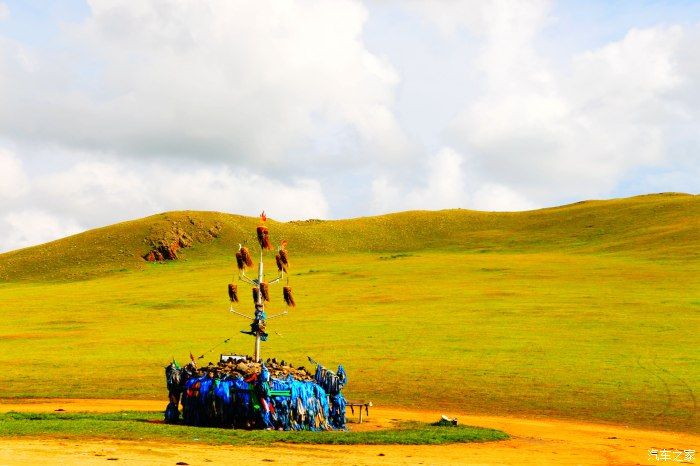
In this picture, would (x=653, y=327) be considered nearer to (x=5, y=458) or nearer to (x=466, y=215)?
(x=5, y=458)

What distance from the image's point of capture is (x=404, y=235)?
490 feet

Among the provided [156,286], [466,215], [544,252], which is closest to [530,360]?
[156,286]

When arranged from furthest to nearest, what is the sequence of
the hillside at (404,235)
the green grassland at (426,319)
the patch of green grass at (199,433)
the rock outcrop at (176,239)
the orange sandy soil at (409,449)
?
1. the rock outcrop at (176,239)
2. the hillside at (404,235)
3. the green grassland at (426,319)
4. the patch of green grass at (199,433)
5. the orange sandy soil at (409,449)

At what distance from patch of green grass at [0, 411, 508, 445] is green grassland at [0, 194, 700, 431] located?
861cm

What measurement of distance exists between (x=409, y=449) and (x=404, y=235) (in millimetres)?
124384

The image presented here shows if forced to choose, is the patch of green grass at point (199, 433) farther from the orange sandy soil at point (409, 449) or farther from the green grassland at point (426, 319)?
the green grassland at point (426, 319)

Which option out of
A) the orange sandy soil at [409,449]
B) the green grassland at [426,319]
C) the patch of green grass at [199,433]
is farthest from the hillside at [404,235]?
the patch of green grass at [199,433]

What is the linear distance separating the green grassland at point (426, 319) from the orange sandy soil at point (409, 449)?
3.67 meters

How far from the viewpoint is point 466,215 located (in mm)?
163875

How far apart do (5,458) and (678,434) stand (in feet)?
78.0

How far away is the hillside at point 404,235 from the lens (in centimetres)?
11819

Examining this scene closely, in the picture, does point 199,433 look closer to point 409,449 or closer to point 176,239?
point 409,449

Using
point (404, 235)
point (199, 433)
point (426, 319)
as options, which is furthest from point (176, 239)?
point (199, 433)

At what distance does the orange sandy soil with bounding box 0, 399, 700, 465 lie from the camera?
21.4 m
